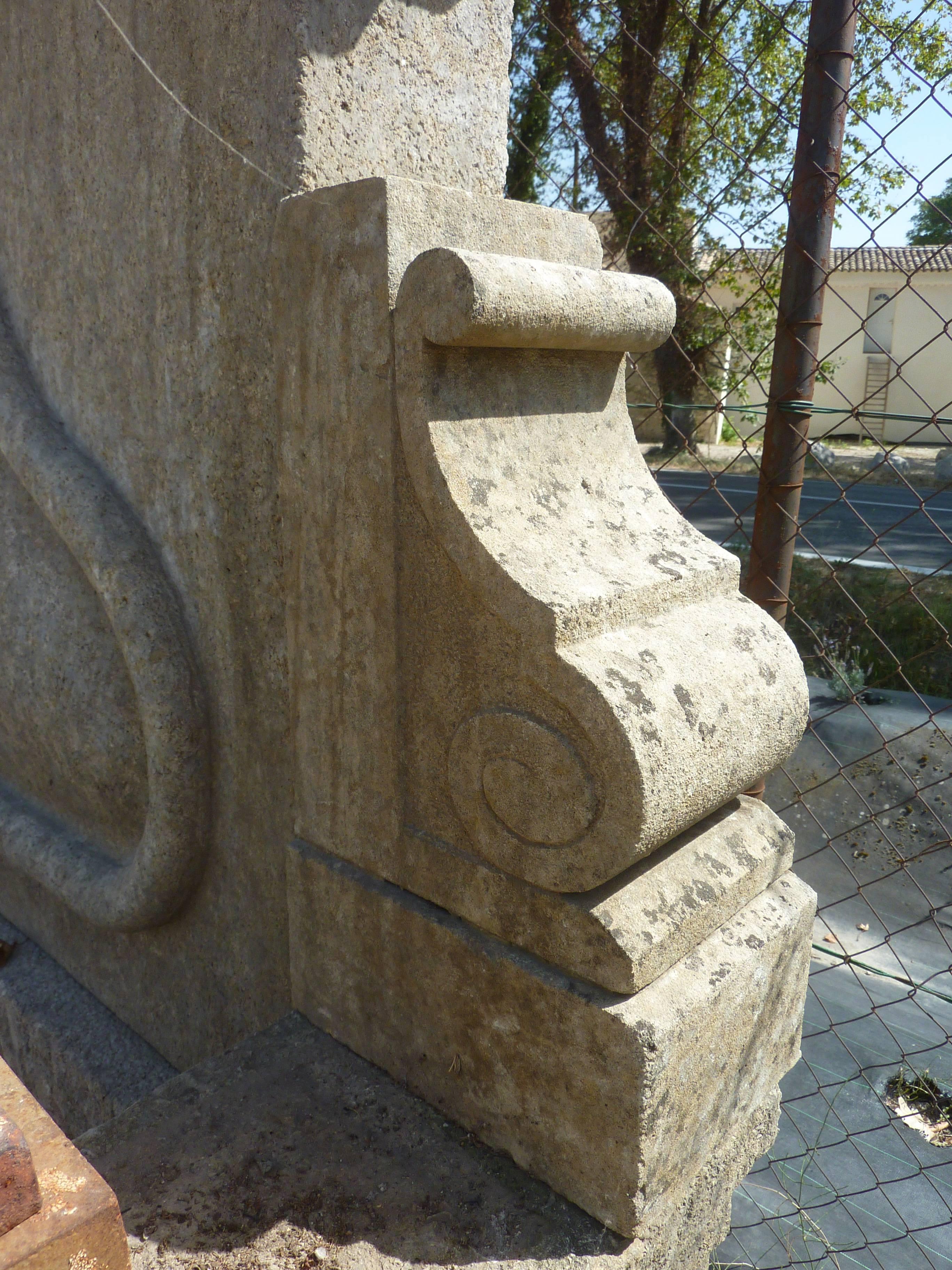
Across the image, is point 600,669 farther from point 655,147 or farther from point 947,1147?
point 947,1147

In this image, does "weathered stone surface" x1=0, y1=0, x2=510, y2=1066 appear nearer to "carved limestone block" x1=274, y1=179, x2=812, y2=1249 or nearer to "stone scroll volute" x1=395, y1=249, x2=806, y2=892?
"carved limestone block" x1=274, y1=179, x2=812, y2=1249

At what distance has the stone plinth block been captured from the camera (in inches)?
44.2

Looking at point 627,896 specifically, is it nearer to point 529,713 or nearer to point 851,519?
point 529,713

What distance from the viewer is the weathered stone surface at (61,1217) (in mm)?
745

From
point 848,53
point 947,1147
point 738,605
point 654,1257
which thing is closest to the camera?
point 654,1257

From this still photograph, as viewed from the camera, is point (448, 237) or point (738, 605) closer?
point (448, 237)

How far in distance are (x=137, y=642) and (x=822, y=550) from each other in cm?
901

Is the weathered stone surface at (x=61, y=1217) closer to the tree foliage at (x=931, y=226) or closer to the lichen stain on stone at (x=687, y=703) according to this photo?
the lichen stain on stone at (x=687, y=703)

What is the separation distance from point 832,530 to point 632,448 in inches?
401

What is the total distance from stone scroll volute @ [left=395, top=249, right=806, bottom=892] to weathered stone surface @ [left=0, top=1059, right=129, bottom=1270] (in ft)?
1.85

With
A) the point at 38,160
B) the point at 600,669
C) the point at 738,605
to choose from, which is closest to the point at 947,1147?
the point at 738,605

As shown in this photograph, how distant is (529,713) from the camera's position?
110 cm

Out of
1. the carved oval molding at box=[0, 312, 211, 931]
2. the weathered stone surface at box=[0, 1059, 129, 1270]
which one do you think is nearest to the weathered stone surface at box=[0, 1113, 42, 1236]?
the weathered stone surface at box=[0, 1059, 129, 1270]

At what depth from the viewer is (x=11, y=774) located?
2068 millimetres
